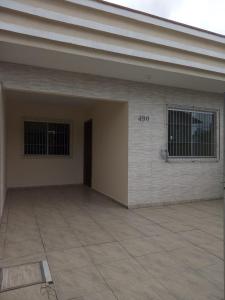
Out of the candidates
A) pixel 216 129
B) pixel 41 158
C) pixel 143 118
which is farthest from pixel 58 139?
pixel 216 129

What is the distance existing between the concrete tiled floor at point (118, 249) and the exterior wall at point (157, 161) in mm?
Result: 403

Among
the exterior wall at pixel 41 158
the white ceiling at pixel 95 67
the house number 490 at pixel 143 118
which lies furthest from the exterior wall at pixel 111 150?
the exterior wall at pixel 41 158

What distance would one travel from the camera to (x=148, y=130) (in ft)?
18.6

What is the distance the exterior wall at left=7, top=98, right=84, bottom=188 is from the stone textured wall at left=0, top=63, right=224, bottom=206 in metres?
3.01

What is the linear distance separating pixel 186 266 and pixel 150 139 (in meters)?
3.32

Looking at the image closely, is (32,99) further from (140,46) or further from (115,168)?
(140,46)

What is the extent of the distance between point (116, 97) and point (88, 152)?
3462 millimetres

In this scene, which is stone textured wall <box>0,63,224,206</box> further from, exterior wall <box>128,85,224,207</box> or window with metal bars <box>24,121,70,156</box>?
window with metal bars <box>24,121,70,156</box>

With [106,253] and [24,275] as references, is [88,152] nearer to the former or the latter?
[106,253]

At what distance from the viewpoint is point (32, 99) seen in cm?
723

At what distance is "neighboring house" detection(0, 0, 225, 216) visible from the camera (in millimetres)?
3812

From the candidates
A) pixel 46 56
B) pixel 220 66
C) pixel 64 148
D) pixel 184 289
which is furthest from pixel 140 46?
pixel 64 148

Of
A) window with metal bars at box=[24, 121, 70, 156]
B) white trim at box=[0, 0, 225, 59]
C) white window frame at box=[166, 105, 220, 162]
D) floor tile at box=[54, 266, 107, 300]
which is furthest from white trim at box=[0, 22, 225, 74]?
window with metal bars at box=[24, 121, 70, 156]

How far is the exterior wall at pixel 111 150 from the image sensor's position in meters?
5.67
